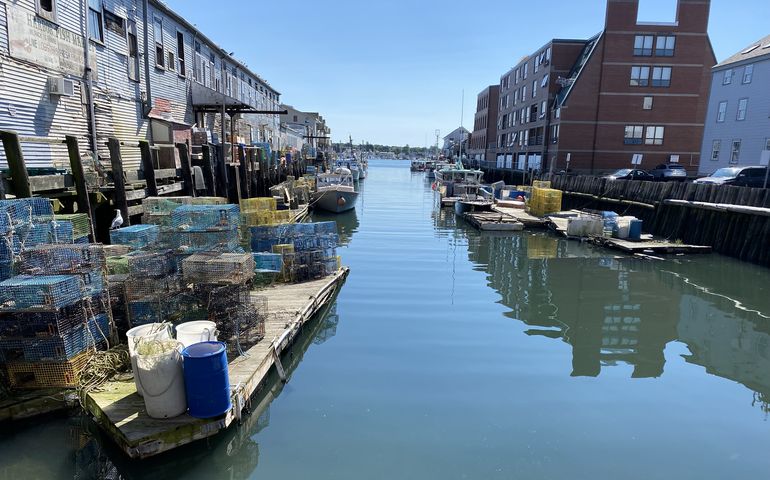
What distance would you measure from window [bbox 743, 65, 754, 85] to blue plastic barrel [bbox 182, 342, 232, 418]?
4187 cm

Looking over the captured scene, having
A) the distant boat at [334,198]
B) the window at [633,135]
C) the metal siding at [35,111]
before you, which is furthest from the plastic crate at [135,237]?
the window at [633,135]

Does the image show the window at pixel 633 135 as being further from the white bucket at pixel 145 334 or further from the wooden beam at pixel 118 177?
the white bucket at pixel 145 334

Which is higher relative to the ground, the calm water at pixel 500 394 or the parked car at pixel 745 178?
the parked car at pixel 745 178

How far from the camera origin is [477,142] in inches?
3447

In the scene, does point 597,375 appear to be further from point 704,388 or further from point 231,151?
Result: point 231,151

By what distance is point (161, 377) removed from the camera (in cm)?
539

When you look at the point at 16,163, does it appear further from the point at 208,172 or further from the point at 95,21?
the point at 208,172

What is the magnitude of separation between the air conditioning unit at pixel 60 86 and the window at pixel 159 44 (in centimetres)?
662

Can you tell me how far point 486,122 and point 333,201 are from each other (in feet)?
177

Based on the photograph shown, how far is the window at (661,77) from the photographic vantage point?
4262 cm

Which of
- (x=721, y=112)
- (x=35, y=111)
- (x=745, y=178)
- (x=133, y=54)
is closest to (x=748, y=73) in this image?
(x=721, y=112)

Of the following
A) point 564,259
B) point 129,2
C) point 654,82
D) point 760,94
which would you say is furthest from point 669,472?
point 654,82

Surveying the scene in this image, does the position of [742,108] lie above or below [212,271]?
above

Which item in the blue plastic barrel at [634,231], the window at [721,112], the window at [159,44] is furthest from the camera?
the window at [721,112]
